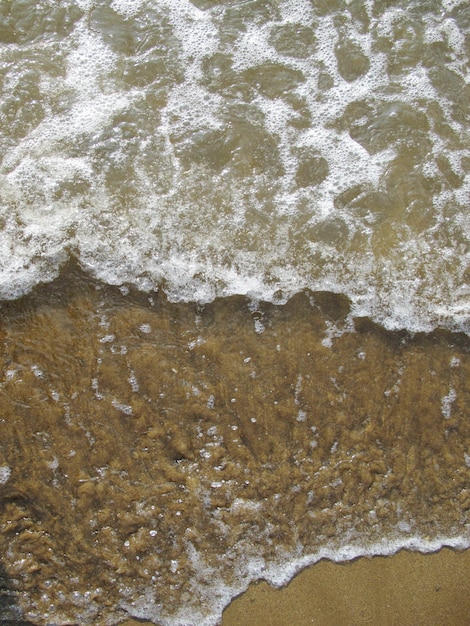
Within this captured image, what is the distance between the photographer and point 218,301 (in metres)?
2.38

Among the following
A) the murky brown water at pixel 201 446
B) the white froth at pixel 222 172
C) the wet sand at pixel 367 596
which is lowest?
the wet sand at pixel 367 596

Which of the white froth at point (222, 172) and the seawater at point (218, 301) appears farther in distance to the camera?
the white froth at point (222, 172)

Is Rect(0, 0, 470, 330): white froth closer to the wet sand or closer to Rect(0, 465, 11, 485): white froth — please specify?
Rect(0, 465, 11, 485): white froth

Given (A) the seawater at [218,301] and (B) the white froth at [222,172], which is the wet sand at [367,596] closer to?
(A) the seawater at [218,301]

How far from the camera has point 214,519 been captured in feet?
7.35

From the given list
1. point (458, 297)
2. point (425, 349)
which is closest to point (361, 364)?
point (425, 349)

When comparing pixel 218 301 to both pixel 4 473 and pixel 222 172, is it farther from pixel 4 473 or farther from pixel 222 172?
pixel 4 473

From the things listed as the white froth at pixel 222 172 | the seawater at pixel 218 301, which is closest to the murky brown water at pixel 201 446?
the seawater at pixel 218 301

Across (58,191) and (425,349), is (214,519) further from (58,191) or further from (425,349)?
(58,191)

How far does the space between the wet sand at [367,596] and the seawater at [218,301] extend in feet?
0.22

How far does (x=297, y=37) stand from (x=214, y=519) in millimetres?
2482

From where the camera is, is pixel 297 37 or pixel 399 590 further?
pixel 297 37

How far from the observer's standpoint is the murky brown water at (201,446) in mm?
2180

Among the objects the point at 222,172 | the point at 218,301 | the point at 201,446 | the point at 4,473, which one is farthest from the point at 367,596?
the point at 222,172
